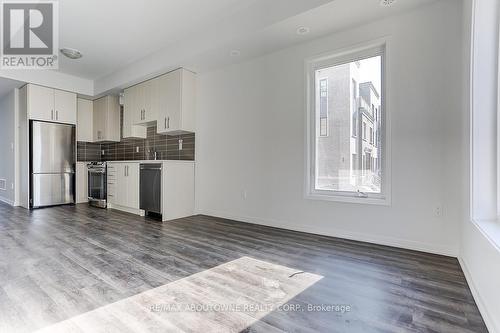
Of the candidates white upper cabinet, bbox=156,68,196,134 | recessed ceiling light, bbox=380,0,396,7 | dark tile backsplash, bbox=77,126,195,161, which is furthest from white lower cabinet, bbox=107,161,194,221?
recessed ceiling light, bbox=380,0,396,7

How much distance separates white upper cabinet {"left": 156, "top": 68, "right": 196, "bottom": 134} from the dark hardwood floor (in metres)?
1.92

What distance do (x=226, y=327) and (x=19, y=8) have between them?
13.6 ft

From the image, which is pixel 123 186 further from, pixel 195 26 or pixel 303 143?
pixel 303 143

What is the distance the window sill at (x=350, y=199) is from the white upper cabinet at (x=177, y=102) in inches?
93.4

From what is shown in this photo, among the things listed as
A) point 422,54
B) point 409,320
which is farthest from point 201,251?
point 422,54

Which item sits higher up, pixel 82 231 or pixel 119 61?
pixel 119 61

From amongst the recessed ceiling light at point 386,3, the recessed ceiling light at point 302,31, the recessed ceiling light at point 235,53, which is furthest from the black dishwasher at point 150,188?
the recessed ceiling light at point 386,3

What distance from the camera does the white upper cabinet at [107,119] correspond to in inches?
223

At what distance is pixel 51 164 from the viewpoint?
17.1 feet

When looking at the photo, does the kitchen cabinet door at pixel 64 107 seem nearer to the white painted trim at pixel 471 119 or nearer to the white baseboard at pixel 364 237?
the white baseboard at pixel 364 237

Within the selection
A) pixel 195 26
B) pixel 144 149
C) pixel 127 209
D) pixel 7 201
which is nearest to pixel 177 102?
pixel 195 26

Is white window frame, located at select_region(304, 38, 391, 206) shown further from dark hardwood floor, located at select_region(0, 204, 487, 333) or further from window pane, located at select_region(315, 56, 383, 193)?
dark hardwood floor, located at select_region(0, 204, 487, 333)

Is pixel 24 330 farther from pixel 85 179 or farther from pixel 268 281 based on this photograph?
pixel 85 179

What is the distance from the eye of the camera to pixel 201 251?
8.60 ft
